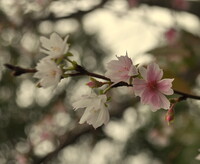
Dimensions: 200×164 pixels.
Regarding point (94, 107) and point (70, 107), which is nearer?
point (94, 107)

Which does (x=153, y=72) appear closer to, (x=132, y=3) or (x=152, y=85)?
(x=152, y=85)

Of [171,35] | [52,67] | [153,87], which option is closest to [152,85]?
[153,87]

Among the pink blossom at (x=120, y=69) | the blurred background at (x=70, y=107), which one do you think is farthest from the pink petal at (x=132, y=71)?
the blurred background at (x=70, y=107)

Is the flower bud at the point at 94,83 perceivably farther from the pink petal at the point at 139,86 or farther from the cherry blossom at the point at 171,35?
the cherry blossom at the point at 171,35

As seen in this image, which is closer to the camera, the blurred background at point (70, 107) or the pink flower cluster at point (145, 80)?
the pink flower cluster at point (145, 80)

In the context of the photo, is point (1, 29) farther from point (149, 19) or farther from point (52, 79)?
point (52, 79)

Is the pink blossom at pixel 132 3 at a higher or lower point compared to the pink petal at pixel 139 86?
lower

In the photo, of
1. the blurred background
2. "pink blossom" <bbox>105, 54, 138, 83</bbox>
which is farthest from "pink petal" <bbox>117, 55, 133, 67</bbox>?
the blurred background

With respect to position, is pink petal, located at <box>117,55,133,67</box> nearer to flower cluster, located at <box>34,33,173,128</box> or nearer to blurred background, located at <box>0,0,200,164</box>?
flower cluster, located at <box>34,33,173,128</box>
